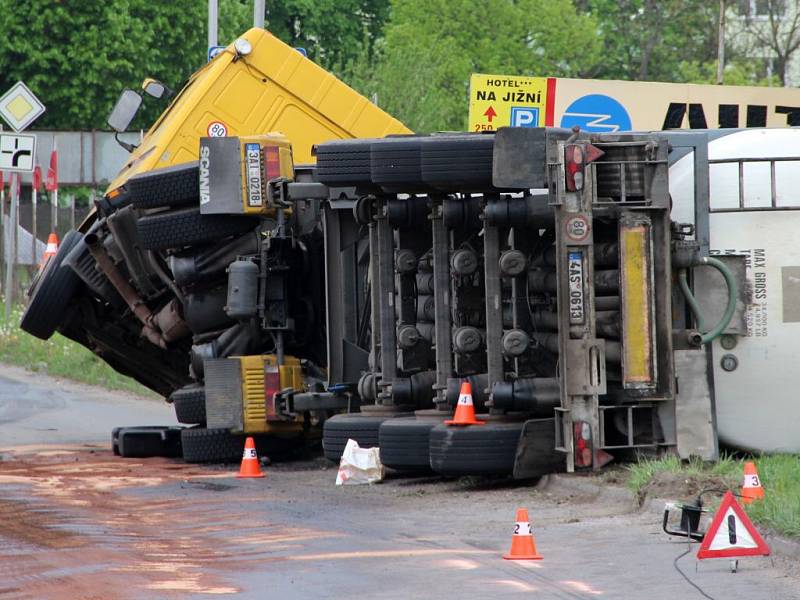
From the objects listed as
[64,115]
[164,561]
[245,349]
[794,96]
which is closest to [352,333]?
[245,349]

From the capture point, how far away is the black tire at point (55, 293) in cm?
1489

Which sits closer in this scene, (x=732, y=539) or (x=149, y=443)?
(x=732, y=539)

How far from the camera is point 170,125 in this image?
15.1 meters

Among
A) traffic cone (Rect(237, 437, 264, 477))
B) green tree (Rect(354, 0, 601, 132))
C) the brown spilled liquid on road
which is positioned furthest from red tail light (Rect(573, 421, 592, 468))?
green tree (Rect(354, 0, 601, 132))

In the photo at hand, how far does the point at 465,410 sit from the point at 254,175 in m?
3.06

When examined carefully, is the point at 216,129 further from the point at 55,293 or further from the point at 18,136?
the point at 18,136

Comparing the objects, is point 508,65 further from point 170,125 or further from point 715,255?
point 715,255

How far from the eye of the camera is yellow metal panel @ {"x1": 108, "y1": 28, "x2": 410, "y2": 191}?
590 inches

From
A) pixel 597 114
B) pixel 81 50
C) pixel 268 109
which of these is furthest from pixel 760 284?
pixel 81 50

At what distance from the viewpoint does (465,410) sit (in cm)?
1126

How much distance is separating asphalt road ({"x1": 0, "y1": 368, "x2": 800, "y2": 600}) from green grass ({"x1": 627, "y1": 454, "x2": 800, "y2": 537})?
0.71 ft

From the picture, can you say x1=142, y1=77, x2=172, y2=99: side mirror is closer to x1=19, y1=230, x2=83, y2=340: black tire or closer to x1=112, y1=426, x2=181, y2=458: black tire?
x1=19, y1=230, x2=83, y2=340: black tire

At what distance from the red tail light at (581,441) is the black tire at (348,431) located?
1.80 metres

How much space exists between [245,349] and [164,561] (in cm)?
544
